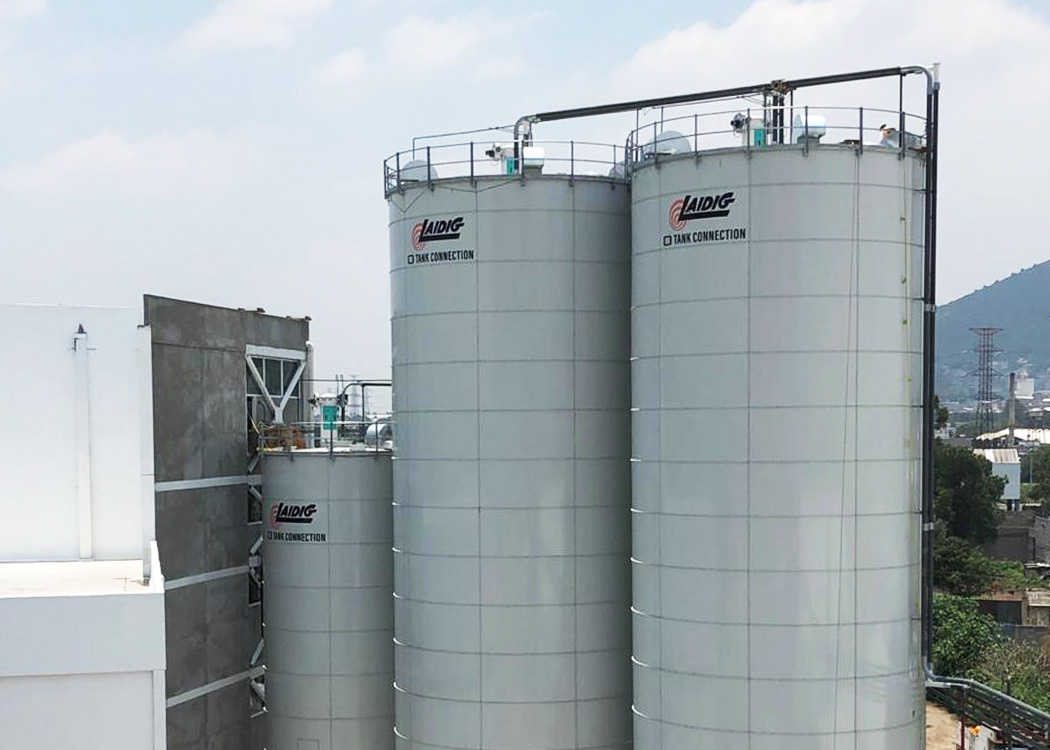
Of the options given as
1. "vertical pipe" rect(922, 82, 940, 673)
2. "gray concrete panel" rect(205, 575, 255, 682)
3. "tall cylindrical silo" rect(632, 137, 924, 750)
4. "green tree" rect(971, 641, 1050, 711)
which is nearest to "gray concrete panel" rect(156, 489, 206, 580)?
"gray concrete panel" rect(205, 575, 255, 682)

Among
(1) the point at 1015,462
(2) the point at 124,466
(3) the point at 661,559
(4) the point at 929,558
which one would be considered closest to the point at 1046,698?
(4) the point at 929,558

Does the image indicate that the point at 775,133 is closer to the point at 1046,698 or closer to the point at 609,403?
the point at 609,403

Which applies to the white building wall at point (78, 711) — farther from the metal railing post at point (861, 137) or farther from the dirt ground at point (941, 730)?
the dirt ground at point (941, 730)

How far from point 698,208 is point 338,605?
12.3m

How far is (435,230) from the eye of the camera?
23.1 metres

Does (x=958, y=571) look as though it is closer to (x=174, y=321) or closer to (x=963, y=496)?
(x=963, y=496)

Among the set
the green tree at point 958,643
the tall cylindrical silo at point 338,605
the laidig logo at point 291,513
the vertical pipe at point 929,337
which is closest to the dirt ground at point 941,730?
the green tree at point 958,643

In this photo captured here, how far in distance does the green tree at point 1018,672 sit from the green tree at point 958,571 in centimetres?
1323

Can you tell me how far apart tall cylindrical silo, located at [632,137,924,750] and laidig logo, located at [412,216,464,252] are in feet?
14.8

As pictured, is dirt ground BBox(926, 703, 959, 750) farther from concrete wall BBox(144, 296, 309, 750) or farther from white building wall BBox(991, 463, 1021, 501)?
white building wall BBox(991, 463, 1021, 501)

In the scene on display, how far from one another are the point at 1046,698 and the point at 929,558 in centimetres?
2610

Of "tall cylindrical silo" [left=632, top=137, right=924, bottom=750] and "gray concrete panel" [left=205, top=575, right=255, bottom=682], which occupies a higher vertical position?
"tall cylindrical silo" [left=632, top=137, right=924, bottom=750]

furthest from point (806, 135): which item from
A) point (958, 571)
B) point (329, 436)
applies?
point (958, 571)

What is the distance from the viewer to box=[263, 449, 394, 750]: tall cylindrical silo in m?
26.4
